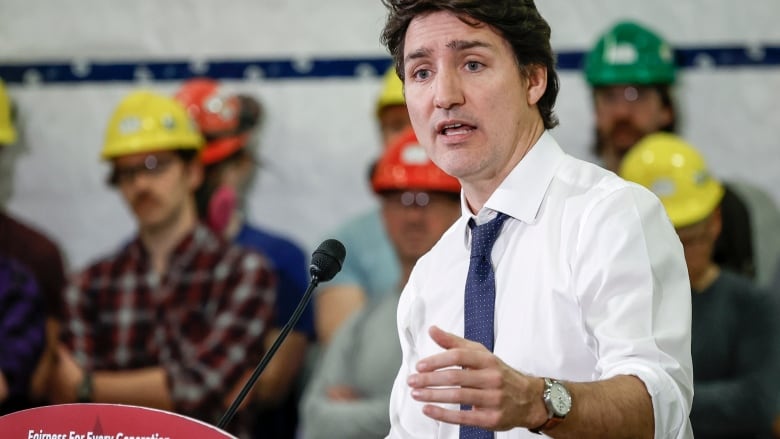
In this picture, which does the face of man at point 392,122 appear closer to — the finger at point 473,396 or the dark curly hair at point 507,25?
the dark curly hair at point 507,25

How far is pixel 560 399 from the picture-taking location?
1.52 metres

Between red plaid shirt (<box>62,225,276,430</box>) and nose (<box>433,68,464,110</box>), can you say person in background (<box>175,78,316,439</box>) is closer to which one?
red plaid shirt (<box>62,225,276,430</box>)

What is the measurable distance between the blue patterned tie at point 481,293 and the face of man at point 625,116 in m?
2.23

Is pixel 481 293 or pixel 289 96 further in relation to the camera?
pixel 289 96

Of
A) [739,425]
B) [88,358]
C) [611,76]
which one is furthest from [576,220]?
[88,358]

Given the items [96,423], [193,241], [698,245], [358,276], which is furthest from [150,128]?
[96,423]

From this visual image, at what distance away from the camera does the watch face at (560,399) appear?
1.51 meters

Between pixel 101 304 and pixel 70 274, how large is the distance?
0.63 m

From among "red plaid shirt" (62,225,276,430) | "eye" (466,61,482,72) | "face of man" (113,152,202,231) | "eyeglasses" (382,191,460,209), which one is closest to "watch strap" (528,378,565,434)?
"eye" (466,61,482,72)

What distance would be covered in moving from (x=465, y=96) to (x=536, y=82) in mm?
193

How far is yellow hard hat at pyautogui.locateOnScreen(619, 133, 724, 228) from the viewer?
12.1 ft

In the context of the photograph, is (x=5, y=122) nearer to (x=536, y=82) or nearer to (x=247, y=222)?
(x=247, y=222)

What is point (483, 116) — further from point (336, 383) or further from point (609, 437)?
point (336, 383)

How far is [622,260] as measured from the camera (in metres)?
1.68
